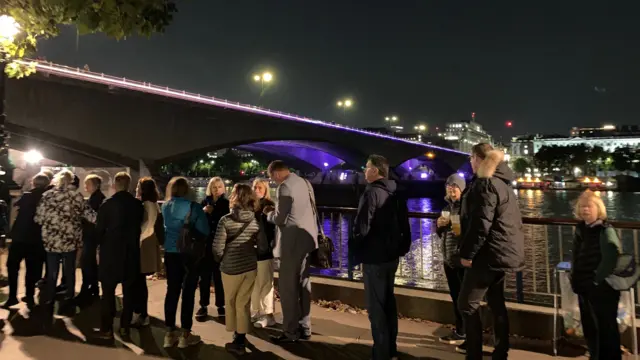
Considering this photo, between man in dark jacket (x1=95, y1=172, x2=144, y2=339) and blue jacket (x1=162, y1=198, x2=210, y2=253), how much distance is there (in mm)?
380

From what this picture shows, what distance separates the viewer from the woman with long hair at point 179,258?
4.65m

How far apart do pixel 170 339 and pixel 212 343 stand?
0.41 metres

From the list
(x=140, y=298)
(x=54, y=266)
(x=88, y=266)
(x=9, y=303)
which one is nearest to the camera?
(x=140, y=298)

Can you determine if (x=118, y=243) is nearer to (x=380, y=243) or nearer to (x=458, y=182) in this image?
(x=380, y=243)

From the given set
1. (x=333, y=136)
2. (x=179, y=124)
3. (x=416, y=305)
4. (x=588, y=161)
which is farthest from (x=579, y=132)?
(x=416, y=305)

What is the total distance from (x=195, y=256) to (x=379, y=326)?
1944 mm

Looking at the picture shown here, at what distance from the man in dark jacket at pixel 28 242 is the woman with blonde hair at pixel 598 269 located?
602 centimetres

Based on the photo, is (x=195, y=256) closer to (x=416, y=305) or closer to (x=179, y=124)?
(x=416, y=305)

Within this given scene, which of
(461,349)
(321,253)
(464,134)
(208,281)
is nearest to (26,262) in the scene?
(208,281)

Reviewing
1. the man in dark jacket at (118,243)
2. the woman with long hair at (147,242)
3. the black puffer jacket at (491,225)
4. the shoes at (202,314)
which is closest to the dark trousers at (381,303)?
the black puffer jacket at (491,225)

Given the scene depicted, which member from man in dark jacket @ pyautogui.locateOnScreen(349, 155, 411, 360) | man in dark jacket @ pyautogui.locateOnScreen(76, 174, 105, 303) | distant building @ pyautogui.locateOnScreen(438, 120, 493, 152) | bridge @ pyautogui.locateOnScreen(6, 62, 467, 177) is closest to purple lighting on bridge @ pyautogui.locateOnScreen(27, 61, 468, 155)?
bridge @ pyautogui.locateOnScreen(6, 62, 467, 177)

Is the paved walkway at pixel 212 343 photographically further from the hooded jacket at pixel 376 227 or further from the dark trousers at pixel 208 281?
the hooded jacket at pixel 376 227

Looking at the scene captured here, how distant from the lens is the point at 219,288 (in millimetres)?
5730

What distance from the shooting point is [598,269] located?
359 centimetres
